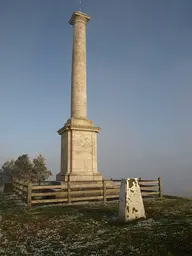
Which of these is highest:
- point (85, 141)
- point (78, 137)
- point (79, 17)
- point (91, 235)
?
point (79, 17)

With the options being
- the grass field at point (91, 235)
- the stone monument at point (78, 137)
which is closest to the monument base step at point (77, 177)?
the stone monument at point (78, 137)

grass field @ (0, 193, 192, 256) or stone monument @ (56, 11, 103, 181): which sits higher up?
stone monument @ (56, 11, 103, 181)

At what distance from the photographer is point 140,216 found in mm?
8844

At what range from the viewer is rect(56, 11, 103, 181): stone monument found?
17016 millimetres

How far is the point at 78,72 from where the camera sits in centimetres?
1969

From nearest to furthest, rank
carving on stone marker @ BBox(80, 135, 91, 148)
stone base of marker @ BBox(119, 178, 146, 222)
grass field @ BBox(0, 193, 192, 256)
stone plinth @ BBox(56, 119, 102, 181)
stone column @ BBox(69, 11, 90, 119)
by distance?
1. grass field @ BBox(0, 193, 192, 256)
2. stone base of marker @ BBox(119, 178, 146, 222)
3. stone plinth @ BBox(56, 119, 102, 181)
4. carving on stone marker @ BBox(80, 135, 91, 148)
5. stone column @ BBox(69, 11, 90, 119)

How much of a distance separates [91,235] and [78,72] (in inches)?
608

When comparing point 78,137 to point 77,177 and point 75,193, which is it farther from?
point 75,193

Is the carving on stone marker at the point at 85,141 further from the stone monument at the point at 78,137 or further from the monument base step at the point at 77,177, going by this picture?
the monument base step at the point at 77,177

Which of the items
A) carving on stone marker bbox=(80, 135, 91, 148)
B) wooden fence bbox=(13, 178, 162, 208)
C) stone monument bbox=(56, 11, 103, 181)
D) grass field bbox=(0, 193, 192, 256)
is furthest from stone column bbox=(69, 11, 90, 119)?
grass field bbox=(0, 193, 192, 256)

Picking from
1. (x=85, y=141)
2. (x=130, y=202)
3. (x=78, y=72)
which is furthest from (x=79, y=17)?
(x=130, y=202)

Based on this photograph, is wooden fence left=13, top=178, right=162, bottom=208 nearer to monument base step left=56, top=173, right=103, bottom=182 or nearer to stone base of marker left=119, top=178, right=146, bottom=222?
monument base step left=56, top=173, right=103, bottom=182

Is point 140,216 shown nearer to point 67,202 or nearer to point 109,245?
point 109,245

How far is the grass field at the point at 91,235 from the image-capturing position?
5.37 meters
